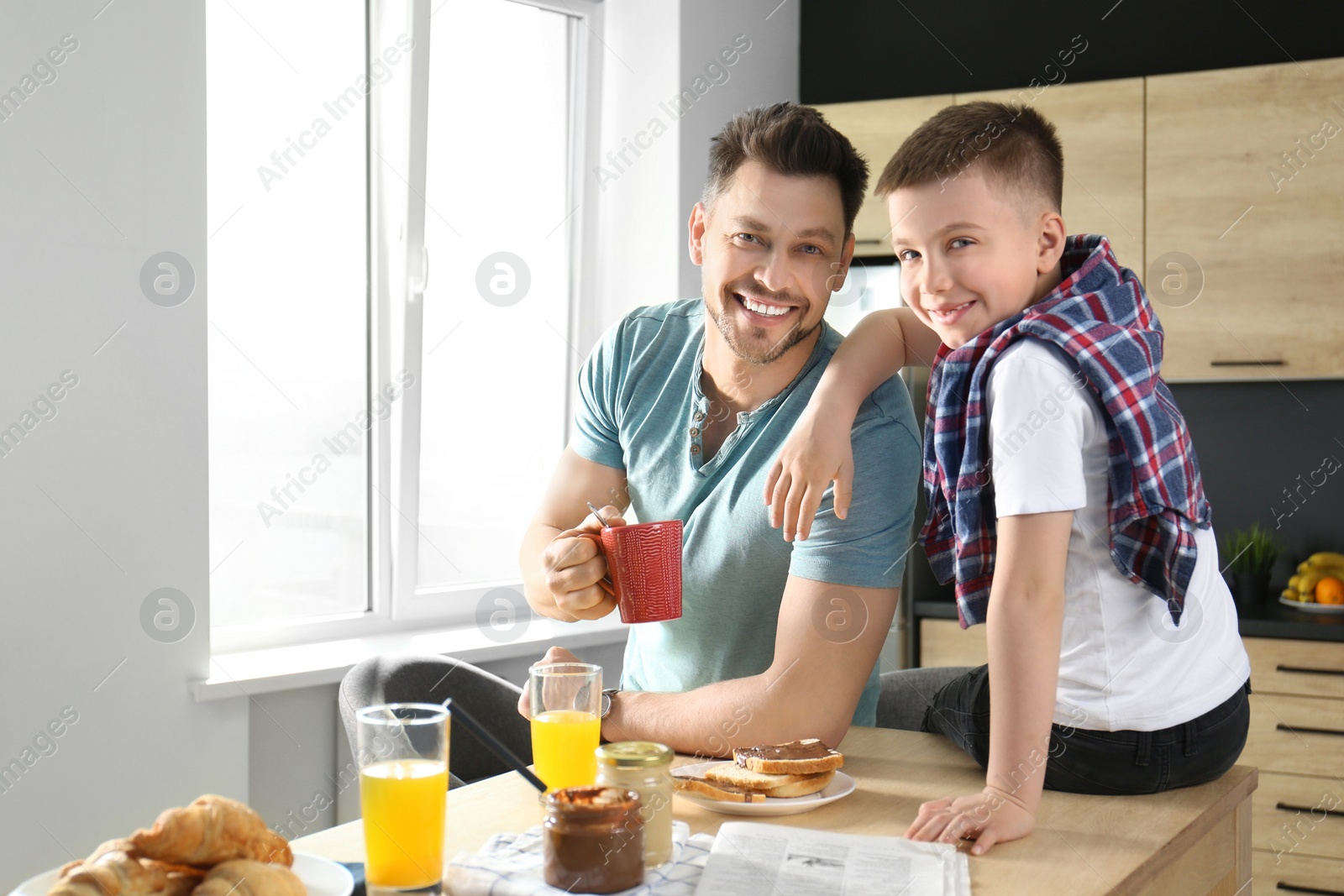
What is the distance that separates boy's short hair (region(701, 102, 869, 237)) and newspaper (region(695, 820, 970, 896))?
991 mm

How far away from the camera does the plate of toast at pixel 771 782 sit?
122 centimetres

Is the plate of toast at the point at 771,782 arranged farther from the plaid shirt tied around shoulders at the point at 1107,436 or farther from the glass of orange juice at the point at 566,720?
the plaid shirt tied around shoulders at the point at 1107,436

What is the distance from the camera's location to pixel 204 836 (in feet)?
2.81

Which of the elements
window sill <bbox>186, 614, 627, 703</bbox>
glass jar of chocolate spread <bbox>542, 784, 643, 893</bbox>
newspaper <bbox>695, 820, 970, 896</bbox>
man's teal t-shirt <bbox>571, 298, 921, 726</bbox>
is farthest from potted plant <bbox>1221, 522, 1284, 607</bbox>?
glass jar of chocolate spread <bbox>542, 784, 643, 893</bbox>

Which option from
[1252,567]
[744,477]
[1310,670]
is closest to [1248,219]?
[1252,567]

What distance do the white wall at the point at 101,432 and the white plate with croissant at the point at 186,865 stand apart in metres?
1.62

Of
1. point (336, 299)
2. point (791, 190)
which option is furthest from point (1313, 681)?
point (336, 299)

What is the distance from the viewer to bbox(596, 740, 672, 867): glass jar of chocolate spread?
105 centimetres

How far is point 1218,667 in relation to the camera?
131 centimetres

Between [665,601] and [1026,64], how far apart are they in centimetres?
307

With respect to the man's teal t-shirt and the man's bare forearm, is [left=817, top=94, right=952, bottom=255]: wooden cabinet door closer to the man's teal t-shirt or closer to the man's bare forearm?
the man's teal t-shirt

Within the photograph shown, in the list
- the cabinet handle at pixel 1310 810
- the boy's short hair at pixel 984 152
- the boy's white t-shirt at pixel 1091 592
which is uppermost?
the boy's short hair at pixel 984 152

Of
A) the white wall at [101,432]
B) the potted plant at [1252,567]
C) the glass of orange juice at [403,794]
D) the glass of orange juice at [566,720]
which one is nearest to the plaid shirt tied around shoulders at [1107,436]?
the glass of orange juice at [566,720]

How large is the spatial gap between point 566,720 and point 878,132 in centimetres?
291
